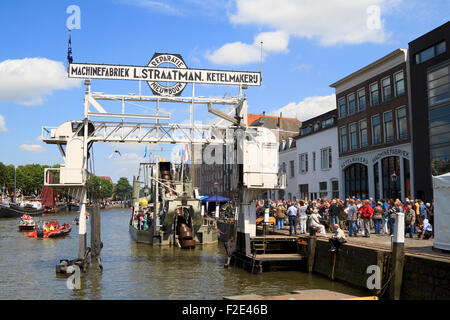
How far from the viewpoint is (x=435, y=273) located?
12.8 meters

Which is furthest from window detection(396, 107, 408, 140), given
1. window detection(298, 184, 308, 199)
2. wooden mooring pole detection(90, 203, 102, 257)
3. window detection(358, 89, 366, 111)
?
wooden mooring pole detection(90, 203, 102, 257)

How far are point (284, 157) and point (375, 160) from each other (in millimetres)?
20257

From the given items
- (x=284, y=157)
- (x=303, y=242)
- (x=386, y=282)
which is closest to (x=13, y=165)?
(x=284, y=157)

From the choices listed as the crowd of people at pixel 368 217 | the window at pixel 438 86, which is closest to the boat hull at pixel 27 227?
the crowd of people at pixel 368 217

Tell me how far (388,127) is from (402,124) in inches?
71.1

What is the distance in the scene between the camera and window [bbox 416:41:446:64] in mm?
29970

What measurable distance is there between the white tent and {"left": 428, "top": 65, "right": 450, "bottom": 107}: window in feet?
54.8

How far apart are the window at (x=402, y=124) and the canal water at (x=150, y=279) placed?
16.6 meters

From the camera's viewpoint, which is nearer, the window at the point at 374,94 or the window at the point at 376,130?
the window at the point at 376,130

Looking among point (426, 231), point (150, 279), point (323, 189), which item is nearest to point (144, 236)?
point (150, 279)

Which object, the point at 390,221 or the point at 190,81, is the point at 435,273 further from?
the point at 190,81

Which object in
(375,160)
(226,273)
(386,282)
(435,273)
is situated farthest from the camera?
(375,160)

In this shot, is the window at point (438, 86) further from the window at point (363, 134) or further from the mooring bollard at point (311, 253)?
the mooring bollard at point (311, 253)

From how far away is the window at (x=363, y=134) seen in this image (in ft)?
128
